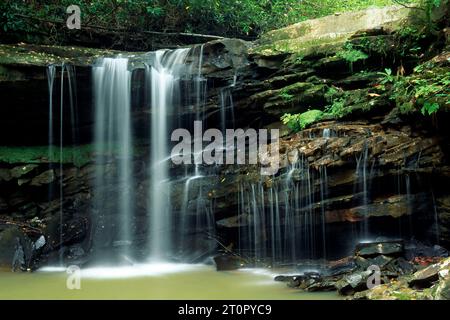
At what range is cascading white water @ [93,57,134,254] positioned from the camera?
10.7m

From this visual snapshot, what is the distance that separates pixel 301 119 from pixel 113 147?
517 centimetres

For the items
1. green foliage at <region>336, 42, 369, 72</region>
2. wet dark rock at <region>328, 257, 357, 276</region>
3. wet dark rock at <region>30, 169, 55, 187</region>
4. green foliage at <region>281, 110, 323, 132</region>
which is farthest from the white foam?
green foliage at <region>336, 42, 369, 72</region>

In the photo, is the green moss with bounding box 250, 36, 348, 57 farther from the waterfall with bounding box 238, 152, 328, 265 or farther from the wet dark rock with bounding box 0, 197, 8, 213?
the wet dark rock with bounding box 0, 197, 8, 213

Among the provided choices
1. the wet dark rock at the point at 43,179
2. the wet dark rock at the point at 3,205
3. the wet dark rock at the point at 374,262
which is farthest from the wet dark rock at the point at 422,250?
the wet dark rock at the point at 3,205

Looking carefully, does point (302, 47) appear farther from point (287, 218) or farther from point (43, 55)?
point (43, 55)

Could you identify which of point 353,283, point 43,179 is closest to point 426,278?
point 353,283

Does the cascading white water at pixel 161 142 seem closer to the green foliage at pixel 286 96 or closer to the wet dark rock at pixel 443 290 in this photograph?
the green foliage at pixel 286 96

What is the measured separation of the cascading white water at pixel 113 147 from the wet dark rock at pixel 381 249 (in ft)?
17.8

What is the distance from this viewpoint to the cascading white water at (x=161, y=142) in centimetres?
1025

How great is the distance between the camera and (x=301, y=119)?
9492 mm

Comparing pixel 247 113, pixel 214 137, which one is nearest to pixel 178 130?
pixel 214 137

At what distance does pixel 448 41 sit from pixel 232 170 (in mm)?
5130

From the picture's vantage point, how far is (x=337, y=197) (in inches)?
334

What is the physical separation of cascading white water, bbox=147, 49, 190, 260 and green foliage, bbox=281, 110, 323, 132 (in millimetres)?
3061
